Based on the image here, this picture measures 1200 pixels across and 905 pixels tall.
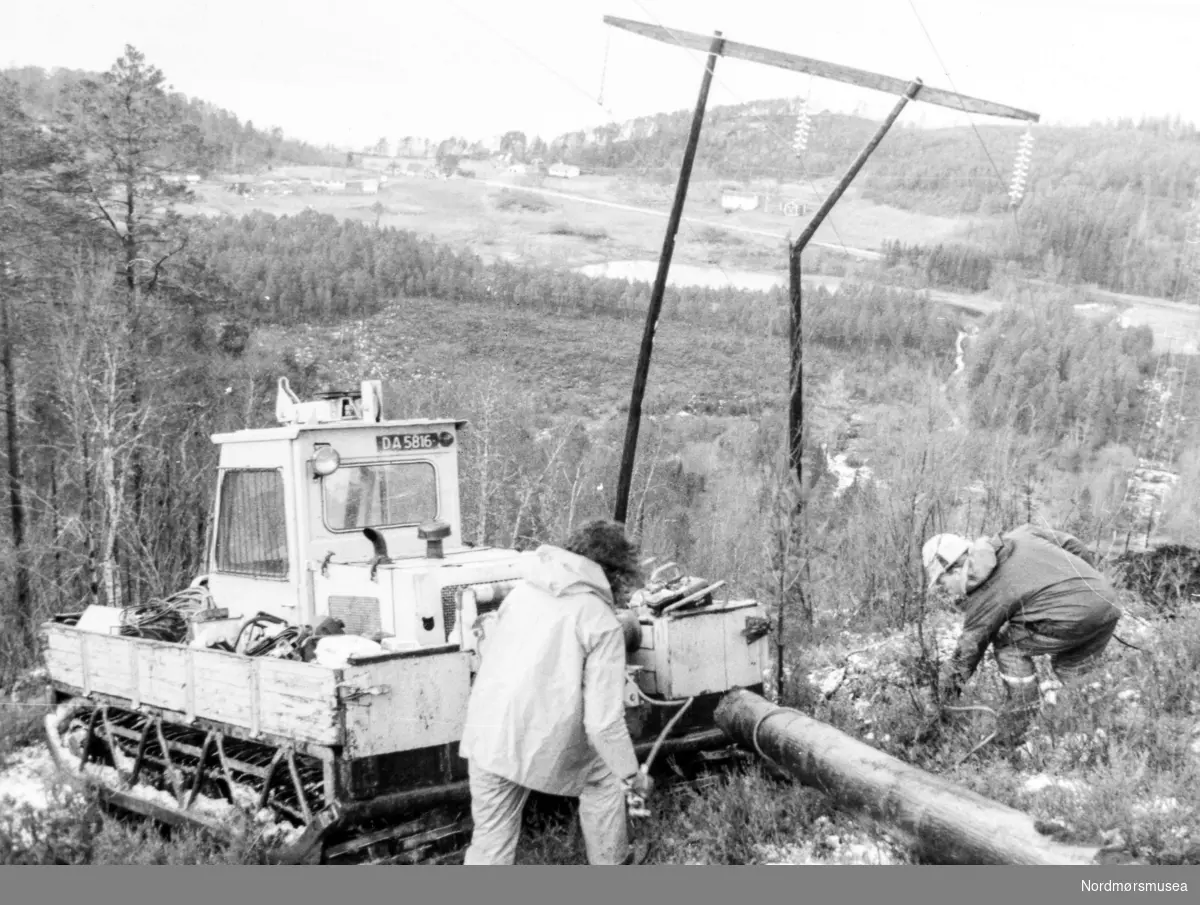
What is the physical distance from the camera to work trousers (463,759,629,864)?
495 cm

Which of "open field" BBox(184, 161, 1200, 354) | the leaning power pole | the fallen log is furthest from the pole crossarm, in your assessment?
"open field" BBox(184, 161, 1200, 354)

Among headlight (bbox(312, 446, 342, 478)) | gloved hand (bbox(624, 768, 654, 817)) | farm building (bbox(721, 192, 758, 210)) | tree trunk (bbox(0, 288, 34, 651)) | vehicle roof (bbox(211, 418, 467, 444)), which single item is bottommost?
tree trunk (bbox(0, 288, 34, 651))

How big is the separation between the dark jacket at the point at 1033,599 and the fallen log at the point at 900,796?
1.14 m

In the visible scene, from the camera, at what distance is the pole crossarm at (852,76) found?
11.0 meters

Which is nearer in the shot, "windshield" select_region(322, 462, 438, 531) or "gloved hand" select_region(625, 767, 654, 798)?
"gloved hand" select_region(625, 767, 654, 798)

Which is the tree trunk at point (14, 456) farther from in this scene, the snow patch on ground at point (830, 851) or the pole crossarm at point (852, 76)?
the snow patch on ground at point (830, 851)

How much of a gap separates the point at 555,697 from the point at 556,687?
0.14 ft

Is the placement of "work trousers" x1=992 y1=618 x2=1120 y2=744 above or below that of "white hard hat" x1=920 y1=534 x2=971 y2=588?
below

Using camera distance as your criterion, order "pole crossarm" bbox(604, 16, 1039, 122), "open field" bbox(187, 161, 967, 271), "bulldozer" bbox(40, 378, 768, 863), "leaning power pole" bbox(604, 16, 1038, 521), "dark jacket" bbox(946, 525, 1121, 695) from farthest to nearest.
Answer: "open field" bbox(187, 161, 967, 271) < "pole crossarm" bbox(604, 16, 1039, 122) < "leaning power pole" bbox(604, 16, 1038, 521) < "dark jacket" bbox(946, 525, 1121, 695) < "bulldozer" bbox(40, 378, 768, 863)

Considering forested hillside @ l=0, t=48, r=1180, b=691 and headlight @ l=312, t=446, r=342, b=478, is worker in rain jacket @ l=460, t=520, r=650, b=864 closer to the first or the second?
headlight @ l=312, t=446, r=342, b=478

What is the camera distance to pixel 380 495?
24.7ft

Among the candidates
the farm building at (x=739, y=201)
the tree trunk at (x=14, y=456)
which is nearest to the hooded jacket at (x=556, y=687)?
the tree trunk at (x=14, y=456)

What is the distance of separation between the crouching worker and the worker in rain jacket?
228 cm

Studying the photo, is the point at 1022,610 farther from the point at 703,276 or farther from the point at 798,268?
the point at 703,276
